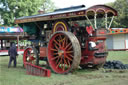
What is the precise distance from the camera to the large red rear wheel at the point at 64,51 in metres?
7.66

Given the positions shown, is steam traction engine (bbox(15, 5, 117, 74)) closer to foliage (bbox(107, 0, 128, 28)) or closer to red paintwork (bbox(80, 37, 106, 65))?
red paintwork (bbox(80, 37, 106, 65))

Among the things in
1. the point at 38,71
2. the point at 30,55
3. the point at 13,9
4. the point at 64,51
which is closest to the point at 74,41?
the point at 64,51

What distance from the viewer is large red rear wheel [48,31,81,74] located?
7.66 m

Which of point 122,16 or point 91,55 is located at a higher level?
point 122,16

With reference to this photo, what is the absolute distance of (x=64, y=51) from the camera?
8242 mm

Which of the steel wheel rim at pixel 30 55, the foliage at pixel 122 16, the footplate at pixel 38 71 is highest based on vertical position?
the foliage at pixel 122 16

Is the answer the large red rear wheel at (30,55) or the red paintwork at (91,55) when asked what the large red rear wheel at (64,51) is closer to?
the red paintwork at (91,55)

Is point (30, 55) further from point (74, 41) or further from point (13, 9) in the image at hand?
point (13, 9)

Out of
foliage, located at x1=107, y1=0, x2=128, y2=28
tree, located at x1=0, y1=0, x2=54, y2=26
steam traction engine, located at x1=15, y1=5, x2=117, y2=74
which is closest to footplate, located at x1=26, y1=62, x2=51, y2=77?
steam traction engine, located at x1=15, y1=5, x2=117, y2=74

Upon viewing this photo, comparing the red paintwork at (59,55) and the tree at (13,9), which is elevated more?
the tree at (13,9)

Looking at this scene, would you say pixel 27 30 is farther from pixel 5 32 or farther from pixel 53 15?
pixel 5 32

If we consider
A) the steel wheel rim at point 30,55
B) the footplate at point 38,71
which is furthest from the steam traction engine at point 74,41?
the steel wheel rim at point 30,55

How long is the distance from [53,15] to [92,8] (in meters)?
1.81

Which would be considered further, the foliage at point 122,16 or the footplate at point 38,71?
the foliage at point 122,16
